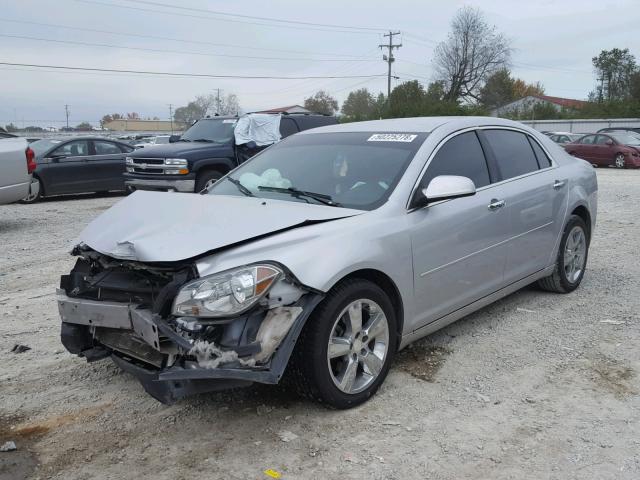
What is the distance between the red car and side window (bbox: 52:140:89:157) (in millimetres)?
18643

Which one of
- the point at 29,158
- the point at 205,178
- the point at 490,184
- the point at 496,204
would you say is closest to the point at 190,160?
the point at 205,178

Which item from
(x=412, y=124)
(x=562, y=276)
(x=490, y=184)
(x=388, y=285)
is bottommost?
(x=562, y=276)

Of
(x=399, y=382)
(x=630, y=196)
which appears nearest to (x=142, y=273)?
(x=399, y=382)

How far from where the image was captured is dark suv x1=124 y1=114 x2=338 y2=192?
438 inches

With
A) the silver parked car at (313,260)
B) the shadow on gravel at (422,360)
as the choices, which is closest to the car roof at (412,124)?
the silver parked car at (313,260)

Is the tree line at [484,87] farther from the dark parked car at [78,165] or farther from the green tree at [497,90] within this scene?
the dark parked car at [78,165]

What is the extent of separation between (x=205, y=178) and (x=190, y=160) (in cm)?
46

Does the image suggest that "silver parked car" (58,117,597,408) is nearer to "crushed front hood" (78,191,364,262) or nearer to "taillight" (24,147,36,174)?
"crushed front hood" (78,191,364,262)

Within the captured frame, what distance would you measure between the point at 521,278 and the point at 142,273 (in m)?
3.06

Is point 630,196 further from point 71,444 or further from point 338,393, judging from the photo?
point 71,444

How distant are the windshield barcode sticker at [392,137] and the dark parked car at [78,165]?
34.9 ft

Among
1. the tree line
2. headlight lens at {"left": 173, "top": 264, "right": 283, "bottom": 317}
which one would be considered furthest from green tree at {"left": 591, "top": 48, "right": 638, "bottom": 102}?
headlight lens at {"left": 173, "top": 264, "right": 283, "bottom": 317}

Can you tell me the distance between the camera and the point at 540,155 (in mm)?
5324

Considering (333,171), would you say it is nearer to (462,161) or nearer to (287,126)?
(462,161)
